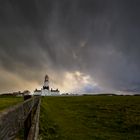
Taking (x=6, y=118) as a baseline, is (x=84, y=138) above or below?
above

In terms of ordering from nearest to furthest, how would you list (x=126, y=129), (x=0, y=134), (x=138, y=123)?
(x=0, y=134) → (x=126, y=129) → (x=138, y=123)

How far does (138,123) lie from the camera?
20172mm

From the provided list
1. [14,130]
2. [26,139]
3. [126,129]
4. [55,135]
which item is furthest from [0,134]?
[126,129]

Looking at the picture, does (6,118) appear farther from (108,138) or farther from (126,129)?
(126,129)

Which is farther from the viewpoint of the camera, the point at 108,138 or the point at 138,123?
the point at 138,123

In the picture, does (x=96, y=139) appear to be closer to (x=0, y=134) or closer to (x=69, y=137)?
(x=69, y=137)

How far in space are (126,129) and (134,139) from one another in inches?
150

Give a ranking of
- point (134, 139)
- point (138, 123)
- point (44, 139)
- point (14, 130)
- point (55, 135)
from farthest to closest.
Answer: point (138, 123)
point (134, 139)
point (55, 135)
point (44, 139)
point (14, 130)

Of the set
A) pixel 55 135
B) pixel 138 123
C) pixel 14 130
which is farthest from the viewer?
pixel 138 123

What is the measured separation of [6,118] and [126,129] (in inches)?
673

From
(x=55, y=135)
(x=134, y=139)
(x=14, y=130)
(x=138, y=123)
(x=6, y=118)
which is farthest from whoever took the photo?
(x=138, y=123)

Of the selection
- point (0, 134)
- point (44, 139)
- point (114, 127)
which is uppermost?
point (114, 127)

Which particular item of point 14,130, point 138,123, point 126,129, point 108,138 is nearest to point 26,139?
point 14,130

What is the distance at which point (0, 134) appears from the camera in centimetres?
170
